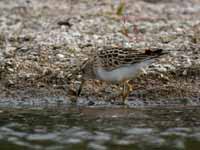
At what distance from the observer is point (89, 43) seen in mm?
12609

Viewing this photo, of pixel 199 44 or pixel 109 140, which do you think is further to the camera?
pixel 199 44

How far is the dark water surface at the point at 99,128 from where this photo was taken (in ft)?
27.3

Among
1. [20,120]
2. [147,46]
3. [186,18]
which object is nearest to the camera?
[20,120]

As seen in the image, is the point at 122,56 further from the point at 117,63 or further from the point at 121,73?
the point at 121,73

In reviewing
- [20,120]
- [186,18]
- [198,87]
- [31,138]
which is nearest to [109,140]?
[31,138]

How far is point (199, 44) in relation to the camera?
40.8 feet

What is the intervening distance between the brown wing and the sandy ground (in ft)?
1.89

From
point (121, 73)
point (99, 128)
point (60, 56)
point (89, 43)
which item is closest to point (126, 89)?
point (121, 73)

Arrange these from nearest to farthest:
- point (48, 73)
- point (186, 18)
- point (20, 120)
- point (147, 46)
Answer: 1. point (20, 120)
2. point (48, 73)
3. point (147, 46)
4. point (186, 18)

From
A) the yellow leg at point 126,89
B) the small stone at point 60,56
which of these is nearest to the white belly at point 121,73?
the yellow leg at point 126,89

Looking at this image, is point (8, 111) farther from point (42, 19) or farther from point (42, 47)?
point (42, 19)

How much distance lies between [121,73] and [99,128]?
1.42 metres

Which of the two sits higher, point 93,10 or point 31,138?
point 93,10

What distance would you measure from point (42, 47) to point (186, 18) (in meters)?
3.56
